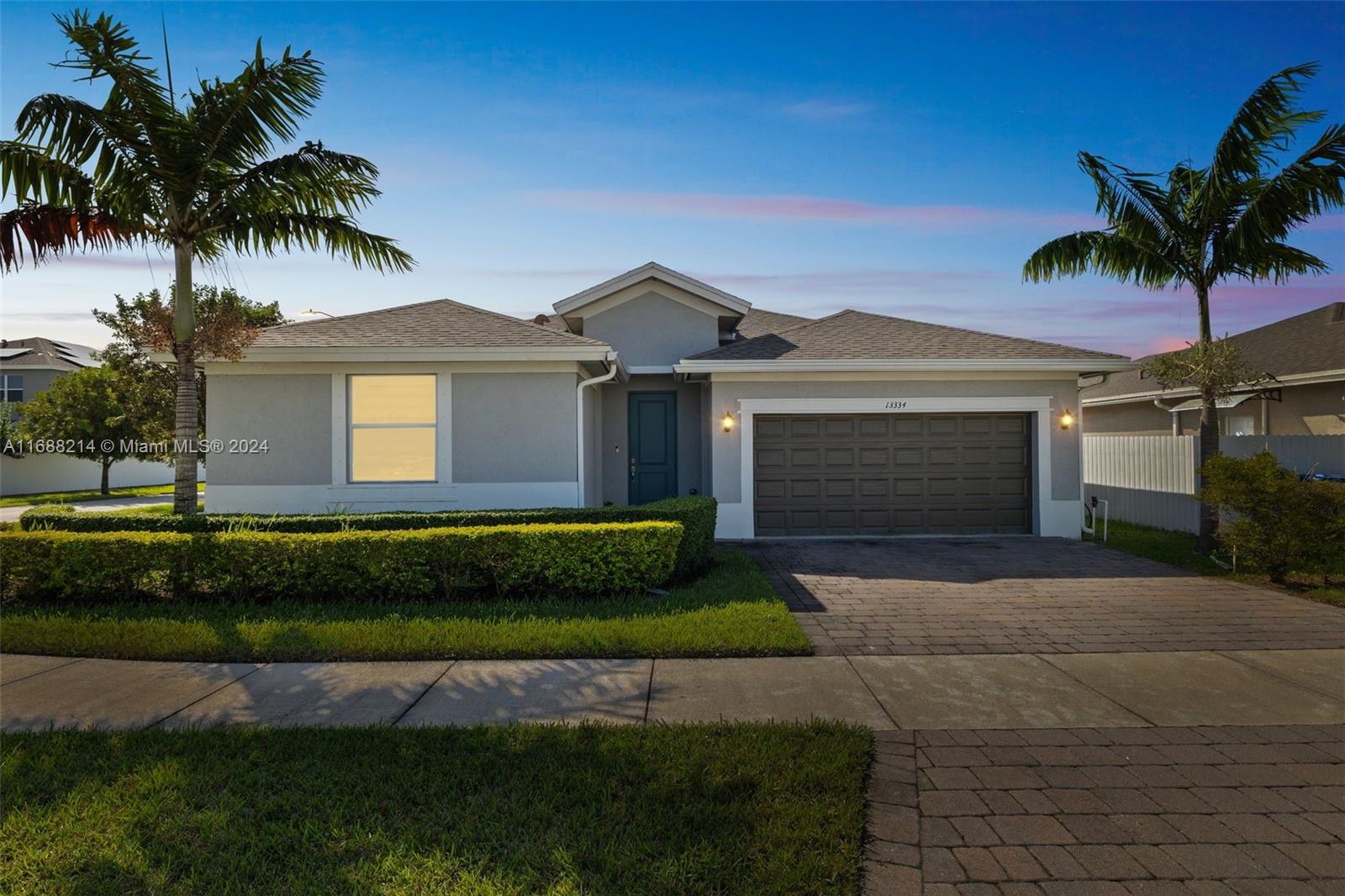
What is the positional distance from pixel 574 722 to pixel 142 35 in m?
8.77

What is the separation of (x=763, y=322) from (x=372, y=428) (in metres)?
9.36

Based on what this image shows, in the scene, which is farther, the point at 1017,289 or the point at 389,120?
the point at 1017,289

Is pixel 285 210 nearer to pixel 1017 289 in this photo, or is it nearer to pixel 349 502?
pixel 349 502

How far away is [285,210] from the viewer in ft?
30.9

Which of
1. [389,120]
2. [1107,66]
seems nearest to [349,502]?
[389,120]

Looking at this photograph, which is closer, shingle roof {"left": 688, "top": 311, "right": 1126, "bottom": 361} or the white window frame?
the white window frame

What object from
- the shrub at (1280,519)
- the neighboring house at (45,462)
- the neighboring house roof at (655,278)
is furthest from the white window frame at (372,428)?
the neighboring house at (45,462)

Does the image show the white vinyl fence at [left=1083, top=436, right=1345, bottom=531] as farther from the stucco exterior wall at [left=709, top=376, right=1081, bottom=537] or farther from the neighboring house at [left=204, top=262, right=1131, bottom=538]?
the neighboring house at [left=204, top=262, right=1131, bottom=538]

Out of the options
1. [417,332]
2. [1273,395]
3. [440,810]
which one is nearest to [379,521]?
[417,332]

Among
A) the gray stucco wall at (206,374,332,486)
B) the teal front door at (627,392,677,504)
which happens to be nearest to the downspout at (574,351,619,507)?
the teal front door at (627,392,677,504)

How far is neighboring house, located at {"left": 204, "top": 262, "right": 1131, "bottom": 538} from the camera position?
11.0m

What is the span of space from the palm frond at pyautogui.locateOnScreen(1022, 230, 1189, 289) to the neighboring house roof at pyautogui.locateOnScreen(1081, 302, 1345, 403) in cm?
519

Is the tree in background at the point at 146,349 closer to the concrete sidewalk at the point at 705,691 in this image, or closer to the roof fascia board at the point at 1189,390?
the concrete sidewalk at the point at 705,691

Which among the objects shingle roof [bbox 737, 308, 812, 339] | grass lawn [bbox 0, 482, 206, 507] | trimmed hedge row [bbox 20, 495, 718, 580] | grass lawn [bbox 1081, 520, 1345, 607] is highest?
shingle roof [bbox 737, 308, 812, 339]
